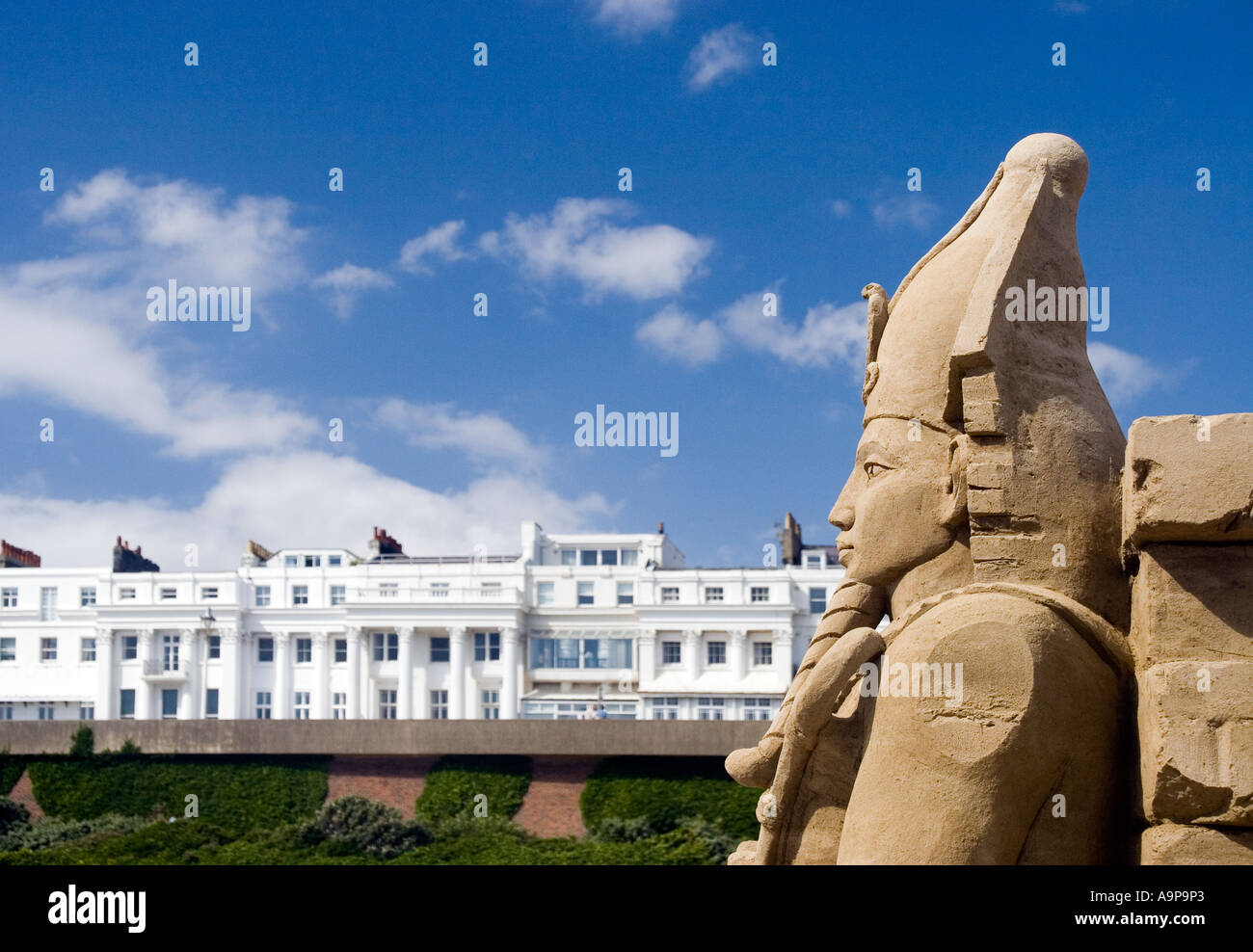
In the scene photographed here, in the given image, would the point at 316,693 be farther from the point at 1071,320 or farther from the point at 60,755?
the point at 1071,320

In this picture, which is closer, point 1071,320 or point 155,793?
point 1071,320

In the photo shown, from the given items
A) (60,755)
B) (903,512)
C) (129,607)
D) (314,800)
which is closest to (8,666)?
(129,607)

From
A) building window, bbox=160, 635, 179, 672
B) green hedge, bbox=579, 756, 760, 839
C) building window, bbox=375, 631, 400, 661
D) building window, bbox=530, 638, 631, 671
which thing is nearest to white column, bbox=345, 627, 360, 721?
building window, bbox=375, 631, 400, 661

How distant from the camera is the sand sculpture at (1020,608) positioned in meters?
6.62

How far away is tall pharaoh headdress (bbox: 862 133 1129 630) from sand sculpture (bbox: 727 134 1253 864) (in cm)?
1

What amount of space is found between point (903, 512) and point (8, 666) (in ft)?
231

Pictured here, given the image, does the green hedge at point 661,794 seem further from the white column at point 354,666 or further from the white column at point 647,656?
the white column at point 354,666

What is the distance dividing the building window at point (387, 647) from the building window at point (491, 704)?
462 centimetres

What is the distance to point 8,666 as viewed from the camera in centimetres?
6962

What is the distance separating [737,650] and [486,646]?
456 inches

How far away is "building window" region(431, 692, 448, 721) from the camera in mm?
64062

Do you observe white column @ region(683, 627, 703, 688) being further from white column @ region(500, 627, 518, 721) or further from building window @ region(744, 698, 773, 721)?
white column @ region(500, 627, 518, 721)

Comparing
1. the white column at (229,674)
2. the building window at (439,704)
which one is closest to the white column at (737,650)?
the building window at (439,704)

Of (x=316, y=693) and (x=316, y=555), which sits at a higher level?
(x=316, y=555)
